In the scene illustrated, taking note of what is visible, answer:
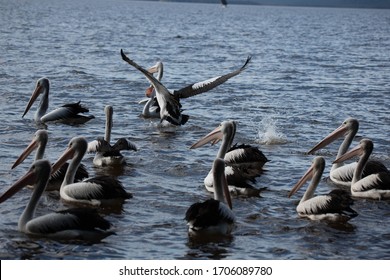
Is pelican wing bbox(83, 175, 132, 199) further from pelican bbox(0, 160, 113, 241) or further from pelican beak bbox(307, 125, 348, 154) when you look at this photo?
pelican beak bbox(307, 125, 348, 154)

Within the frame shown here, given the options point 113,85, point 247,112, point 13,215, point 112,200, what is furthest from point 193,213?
point 113,85

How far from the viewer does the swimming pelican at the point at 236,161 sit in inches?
376

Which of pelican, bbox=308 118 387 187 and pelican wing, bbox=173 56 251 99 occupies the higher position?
pelican wing, bbox=173 56 251 99

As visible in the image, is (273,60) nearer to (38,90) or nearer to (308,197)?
(38,90)

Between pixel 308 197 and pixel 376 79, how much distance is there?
1470 cm

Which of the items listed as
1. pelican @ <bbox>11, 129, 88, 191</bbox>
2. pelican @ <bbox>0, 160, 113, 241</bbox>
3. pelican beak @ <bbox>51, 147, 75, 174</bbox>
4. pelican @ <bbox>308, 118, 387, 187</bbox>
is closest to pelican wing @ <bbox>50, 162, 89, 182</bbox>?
pelican @ <bbox>11, 129, 88, 191</bbox>

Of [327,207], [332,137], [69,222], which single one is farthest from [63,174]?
[332,137]

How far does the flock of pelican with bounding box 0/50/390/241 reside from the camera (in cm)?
777

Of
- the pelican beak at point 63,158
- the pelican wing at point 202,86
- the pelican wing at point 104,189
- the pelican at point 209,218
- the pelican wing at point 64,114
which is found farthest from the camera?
the pelican wing at point 64,114

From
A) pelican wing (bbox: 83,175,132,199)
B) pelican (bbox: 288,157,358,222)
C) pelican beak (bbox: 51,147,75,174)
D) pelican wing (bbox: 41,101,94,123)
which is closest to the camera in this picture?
pelican (bbox: 288,157,358,222)

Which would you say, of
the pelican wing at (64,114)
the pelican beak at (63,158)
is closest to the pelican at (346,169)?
the pelican beak at (63,158)

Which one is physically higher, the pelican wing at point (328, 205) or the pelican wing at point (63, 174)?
the pelican wing at point (328, 205)

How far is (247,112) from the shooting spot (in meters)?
16.2

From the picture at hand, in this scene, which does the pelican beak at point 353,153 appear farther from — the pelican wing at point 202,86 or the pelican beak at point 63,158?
the pelican beak at point 63,158
